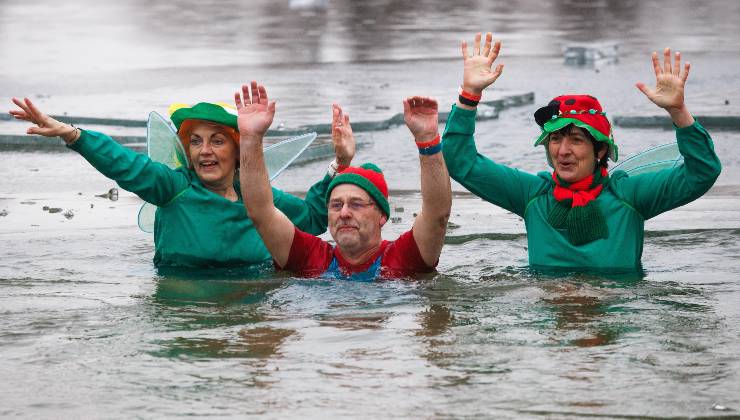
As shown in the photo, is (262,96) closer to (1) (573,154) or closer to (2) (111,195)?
(1) (573,154)

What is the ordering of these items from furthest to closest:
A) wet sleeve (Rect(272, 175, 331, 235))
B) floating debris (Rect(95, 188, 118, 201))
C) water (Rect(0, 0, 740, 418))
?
floating debris (Rect(95, 188, 118, 201)) < wet sleeve (Rect(272, 175, 331, 235)) < water (Rect(0, 0, 740, 418))

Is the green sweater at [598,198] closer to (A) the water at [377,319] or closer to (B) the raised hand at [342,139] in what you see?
(A) the water at [377,319]

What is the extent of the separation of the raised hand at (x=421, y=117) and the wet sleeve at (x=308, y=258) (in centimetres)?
86

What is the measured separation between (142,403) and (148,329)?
45.7 inches

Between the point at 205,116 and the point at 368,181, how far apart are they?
38.9 inches

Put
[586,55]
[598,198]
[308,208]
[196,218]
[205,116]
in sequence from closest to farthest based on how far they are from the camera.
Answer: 1. [598,198]
2. [205,116]
3. [196,218]
4. [308,208]
5. [586,55]

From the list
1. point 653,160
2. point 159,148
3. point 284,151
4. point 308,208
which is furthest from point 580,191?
point 159,148

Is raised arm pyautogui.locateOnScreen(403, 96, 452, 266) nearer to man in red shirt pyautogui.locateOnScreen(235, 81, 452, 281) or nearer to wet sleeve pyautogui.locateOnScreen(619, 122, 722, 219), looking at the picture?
man in red shirt pyautogui.locateOnScreen(235, 81, 452, 281)

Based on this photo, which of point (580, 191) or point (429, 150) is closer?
point (429, 150)

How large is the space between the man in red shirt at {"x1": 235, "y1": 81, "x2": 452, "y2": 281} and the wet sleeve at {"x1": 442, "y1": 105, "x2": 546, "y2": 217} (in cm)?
42

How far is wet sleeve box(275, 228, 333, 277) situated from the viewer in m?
6.81

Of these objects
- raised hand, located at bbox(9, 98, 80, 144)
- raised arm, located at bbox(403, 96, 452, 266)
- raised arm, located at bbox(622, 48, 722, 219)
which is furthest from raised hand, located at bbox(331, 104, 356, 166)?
raised arm, located at bbox(622, 48, 722, 219)

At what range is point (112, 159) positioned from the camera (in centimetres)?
698

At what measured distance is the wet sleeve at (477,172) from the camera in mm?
6938
